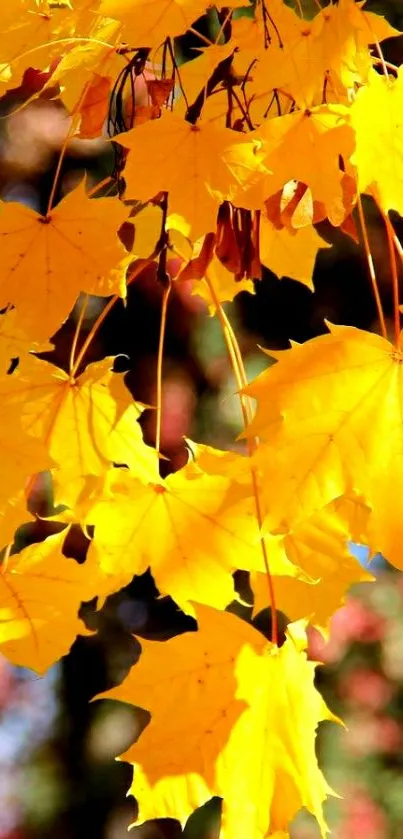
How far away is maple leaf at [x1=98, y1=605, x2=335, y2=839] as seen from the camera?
825 millimetres

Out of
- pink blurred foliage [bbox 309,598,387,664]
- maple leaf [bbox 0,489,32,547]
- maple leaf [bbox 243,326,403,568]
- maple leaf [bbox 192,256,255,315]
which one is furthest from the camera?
pink blurred foliage [bbox 309,598,387,664]

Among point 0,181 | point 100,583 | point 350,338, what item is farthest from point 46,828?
point 350,338

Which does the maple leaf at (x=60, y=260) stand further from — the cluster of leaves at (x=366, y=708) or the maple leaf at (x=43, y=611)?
the cluster of leaves at (x=366, y=708)

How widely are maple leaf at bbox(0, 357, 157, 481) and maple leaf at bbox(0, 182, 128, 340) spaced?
7 cm

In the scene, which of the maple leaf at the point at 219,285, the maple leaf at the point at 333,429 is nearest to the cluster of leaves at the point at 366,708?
the maple leaf at the point at 219,285

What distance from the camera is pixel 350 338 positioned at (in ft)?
2.65

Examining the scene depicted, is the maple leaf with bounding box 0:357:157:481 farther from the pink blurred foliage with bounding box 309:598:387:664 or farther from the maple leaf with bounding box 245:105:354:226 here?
the pink blurred foliage with bounding box 309:598:387:664

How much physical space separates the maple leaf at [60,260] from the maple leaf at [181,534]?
0.14 m

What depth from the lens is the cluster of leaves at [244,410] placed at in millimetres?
791

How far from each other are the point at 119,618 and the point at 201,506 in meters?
2.29

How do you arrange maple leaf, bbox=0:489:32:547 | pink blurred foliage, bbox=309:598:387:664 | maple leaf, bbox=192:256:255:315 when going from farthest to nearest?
pink blurred foliage, bbox=309:598:387:664 < maple leaf, bbox=192:256:255:315 < maple leaf, bbox=0:489:32:547

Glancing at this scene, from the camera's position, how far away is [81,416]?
922 millimetres

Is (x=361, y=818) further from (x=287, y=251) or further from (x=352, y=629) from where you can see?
(x=287, y=251)

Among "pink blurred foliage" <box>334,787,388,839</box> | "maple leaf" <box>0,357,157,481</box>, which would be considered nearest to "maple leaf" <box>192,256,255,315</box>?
"maple leaf" <box>0,357,157,481</box>
